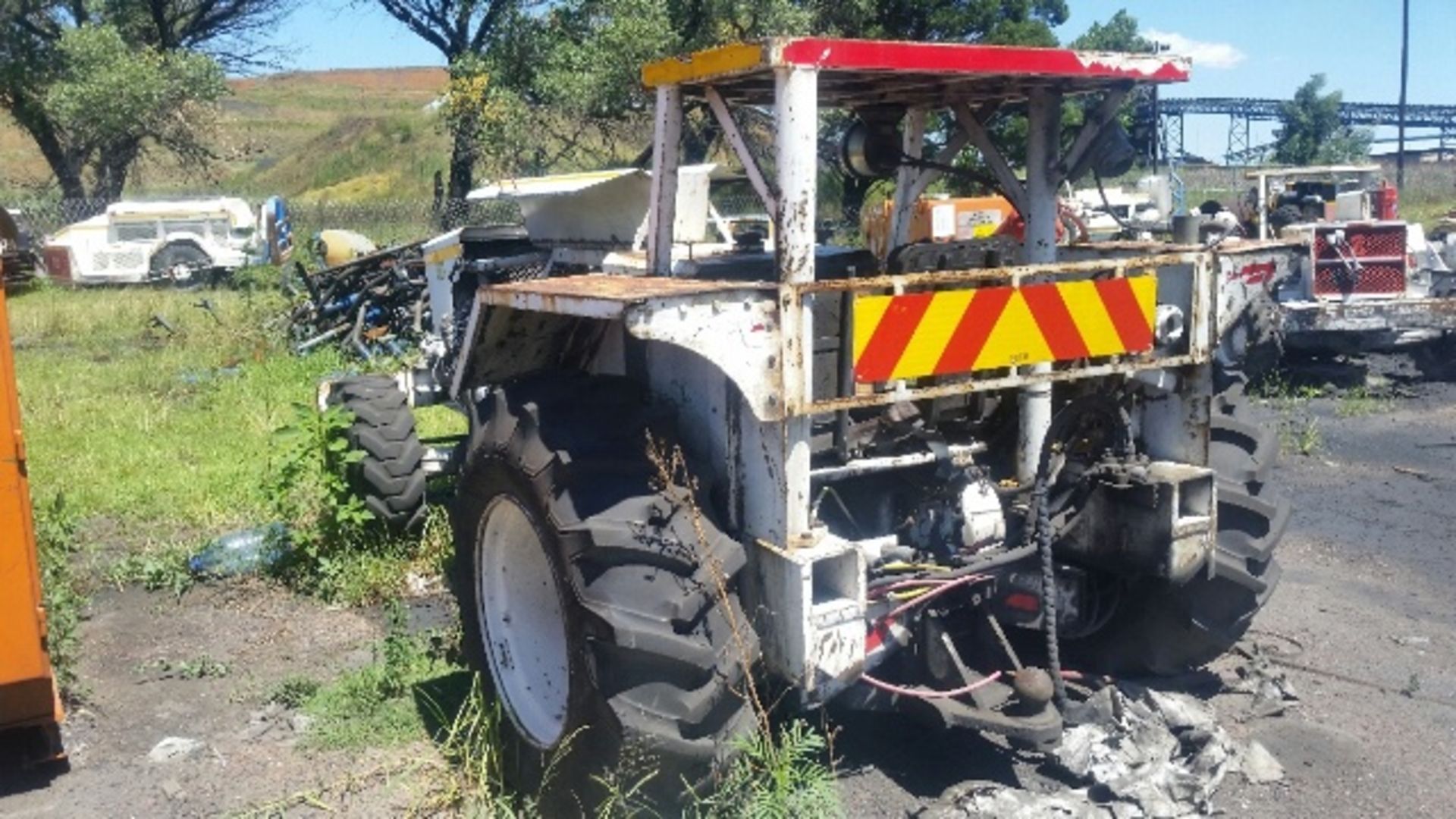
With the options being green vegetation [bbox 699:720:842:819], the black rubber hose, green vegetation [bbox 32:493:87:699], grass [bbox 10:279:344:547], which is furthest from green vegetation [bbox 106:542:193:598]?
the black rubber hose

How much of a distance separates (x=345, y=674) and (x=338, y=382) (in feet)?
6.94

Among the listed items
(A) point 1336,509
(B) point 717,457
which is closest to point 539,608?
(B) point 717,457

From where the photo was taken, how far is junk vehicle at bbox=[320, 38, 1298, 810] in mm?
3555

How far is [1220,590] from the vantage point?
4.56 meters

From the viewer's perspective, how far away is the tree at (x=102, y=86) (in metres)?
26.8

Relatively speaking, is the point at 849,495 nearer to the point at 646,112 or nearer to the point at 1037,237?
the point at 1037,237

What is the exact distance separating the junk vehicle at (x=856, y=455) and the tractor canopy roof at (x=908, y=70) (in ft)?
0.04

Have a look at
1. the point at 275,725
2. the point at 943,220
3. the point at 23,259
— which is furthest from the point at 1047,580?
the point at 23,259

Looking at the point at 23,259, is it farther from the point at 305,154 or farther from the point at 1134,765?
the point at 305,154

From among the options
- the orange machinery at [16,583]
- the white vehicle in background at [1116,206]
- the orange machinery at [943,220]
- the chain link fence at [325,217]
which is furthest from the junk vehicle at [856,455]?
the chain link fence at [325,217]

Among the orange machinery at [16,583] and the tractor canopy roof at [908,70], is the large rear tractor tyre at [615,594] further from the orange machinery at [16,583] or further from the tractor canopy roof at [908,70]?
the orange machinery at [16,583]

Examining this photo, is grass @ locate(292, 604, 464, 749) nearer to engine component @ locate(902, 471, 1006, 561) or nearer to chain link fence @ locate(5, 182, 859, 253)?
engine component @ locate(902, 471, 1006, 561)

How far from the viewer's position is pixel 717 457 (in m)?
3.86

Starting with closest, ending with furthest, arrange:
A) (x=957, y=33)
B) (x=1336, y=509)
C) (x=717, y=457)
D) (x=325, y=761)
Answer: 1. (x=717, y=457)
2. (x=325, y=761)
3. (x=1336, y=509)
4. (x=957, y=33)
